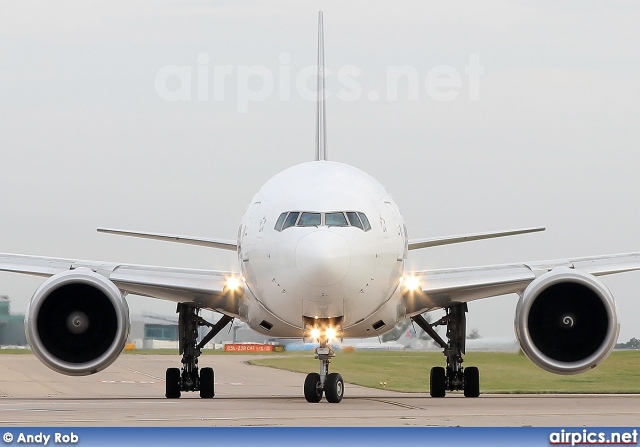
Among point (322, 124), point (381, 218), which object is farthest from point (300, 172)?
point (322, 124)

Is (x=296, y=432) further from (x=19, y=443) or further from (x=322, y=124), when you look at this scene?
(x=322, y=124)

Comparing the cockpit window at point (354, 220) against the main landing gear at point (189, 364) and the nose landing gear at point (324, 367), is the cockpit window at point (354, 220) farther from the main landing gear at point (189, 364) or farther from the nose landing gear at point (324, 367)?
the main landing gear at point (189, 364)

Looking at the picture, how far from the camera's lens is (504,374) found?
88.7ft

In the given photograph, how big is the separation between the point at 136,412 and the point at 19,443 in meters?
5.27

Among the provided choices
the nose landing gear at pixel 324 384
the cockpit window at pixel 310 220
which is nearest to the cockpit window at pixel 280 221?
the cockpit window at pixel 310 220

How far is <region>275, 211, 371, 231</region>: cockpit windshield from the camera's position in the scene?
18.0 meters

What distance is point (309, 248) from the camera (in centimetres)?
1734

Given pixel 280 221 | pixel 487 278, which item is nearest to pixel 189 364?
pixel 280 221

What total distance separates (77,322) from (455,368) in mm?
7186

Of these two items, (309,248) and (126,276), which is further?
(126,276)

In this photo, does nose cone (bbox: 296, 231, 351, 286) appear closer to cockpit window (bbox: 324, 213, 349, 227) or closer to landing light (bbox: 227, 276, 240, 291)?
cockpit window (bbox: 324, 213, 349, 227)

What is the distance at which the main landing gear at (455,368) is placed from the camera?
907 inches

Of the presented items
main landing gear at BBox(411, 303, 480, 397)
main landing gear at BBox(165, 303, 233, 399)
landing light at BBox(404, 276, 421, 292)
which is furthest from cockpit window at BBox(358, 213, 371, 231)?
main landing gear at BBox(165, 303, 233, 399)

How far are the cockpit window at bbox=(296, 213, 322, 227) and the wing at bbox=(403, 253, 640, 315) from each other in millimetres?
3405
